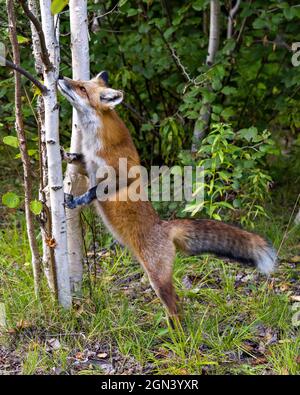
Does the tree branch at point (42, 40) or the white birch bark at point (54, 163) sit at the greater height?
the tree branch at point (42, 40)

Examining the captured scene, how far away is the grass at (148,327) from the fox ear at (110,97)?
1.44 meters

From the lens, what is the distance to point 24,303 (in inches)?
195

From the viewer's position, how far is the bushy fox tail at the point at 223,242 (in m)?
5.06

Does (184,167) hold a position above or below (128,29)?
below

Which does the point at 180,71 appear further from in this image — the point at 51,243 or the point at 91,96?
the point at 51,243

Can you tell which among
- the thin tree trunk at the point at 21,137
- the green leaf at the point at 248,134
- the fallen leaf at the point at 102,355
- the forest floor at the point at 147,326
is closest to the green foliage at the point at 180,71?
the green leaf at the point at 248,134

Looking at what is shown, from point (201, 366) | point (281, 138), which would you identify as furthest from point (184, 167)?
point (281, 138)

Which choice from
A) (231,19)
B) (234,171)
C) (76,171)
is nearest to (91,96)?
(76,171)

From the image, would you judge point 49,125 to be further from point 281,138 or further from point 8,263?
point 281,138

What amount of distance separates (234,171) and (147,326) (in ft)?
5.97

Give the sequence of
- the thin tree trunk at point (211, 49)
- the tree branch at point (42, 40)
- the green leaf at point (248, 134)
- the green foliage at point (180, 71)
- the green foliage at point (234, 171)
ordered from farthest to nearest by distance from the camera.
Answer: the thin tree trunk at point (211, 49), the green foliage at point (180, 71), the green leaf at point (248, 134), the green foliage at point (234, 171), the tree branch at point (42, 40)

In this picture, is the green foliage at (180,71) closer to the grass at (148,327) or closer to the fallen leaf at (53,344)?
the grass at (148,327)

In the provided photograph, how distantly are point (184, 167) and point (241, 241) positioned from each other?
5.02 feet

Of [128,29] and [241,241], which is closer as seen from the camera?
[241,241]
